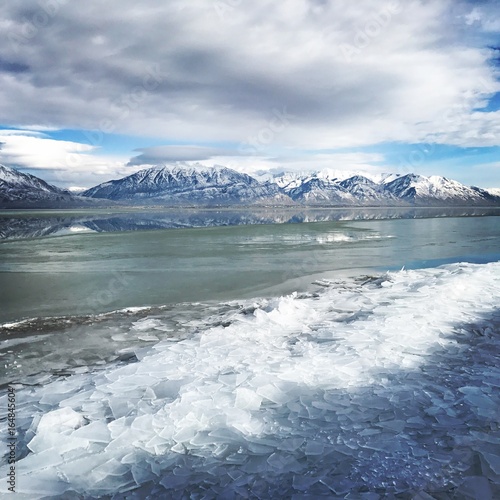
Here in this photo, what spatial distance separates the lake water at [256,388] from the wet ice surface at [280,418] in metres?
0.02

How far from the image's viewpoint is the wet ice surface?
13.1 feet

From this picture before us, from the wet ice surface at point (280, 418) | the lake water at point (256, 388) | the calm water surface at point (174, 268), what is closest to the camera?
the wet ice surface at point (280, 418)

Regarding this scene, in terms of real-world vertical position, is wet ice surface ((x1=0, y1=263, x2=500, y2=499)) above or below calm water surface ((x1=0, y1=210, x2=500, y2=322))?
below

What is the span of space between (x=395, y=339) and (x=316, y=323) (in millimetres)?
1851

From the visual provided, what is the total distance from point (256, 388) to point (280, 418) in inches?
31.0

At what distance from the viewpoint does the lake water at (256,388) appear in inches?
162

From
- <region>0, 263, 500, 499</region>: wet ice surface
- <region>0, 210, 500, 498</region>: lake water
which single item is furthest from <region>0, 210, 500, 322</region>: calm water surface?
<region>0, 263, 500, 499</region>: wet ice surface

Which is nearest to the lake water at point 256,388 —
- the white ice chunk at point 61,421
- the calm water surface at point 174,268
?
the white ice chunk at point 61,421

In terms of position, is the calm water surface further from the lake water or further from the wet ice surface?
the wet ice surface

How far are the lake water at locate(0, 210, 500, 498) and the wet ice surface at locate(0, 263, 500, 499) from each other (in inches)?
0.9

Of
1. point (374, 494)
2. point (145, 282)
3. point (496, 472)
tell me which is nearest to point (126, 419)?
point (374, 494)

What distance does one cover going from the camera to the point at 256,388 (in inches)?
230

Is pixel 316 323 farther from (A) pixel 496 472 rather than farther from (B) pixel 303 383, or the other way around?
(A) pixel 496 472

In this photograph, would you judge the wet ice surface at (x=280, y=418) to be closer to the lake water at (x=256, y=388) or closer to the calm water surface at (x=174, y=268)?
the lake water at (x=256, y=388)
